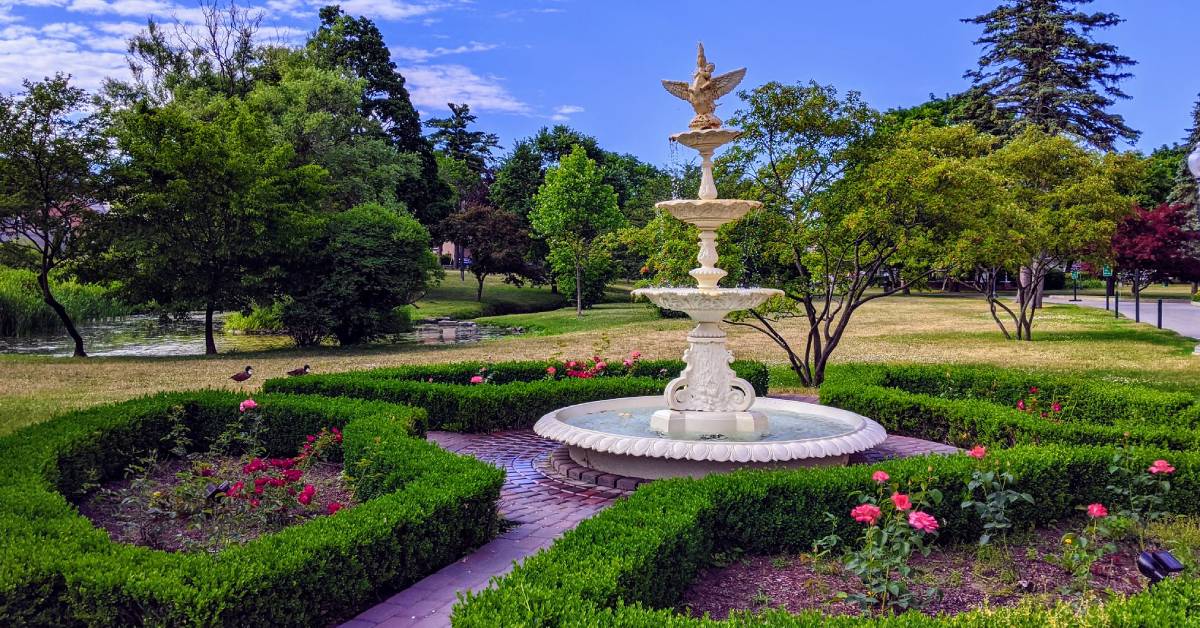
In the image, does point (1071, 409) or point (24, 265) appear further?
point (24, 265)

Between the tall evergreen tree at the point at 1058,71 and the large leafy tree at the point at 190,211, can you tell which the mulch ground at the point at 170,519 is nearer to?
the large leafy tree at the point at 190,211

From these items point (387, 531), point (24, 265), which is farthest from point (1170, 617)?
point (24, 265)

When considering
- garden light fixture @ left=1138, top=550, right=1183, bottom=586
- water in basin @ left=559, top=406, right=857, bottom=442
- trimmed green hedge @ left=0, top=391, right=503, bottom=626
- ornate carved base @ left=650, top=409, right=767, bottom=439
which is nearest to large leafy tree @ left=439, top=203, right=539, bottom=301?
water in basin @ left=559, top=406, right=857, bottom=442

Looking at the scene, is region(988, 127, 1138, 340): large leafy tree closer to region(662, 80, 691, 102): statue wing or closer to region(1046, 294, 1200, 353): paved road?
region(1046, 294, 1200, 353): paved road

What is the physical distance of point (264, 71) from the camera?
33938mm

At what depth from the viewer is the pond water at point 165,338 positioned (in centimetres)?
2414

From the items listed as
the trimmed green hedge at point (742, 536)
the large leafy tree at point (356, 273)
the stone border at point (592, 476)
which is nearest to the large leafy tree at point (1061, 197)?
the trimmed green hedge at point (742, 536)

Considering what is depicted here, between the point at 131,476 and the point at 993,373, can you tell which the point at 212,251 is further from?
the point at 993,373

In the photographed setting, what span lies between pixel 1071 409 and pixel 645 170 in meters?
56.6

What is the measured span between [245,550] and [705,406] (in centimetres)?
504

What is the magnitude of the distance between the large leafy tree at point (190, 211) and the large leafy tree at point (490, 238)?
18.8m

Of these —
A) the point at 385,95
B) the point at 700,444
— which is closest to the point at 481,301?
the point at 385,95

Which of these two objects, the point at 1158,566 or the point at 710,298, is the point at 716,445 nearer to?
the point at 710,298

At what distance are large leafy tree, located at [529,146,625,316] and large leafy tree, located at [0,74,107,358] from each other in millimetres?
20570
